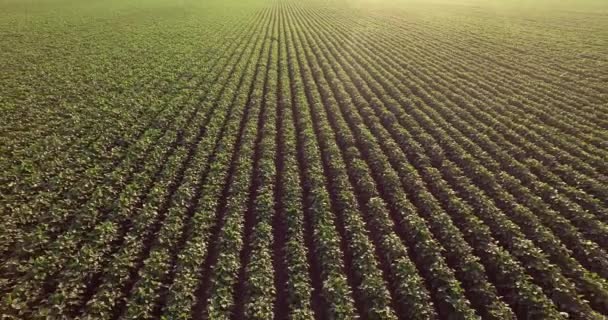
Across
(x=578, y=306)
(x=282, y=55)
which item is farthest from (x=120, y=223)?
(x=282, y=55)

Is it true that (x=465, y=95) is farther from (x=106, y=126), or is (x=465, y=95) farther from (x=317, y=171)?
(x=106, y=126)

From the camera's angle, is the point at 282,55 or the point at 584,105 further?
the point at 282,55

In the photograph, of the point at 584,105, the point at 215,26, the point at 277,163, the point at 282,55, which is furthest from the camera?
the point at 215,26

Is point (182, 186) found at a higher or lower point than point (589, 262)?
higher

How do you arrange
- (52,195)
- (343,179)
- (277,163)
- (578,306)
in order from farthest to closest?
(277,163)
(343,179)
(52,195)
(578,306)

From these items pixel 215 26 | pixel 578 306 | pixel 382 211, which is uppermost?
pixel 215 26

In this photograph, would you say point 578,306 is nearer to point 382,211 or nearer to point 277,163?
point 382,211
